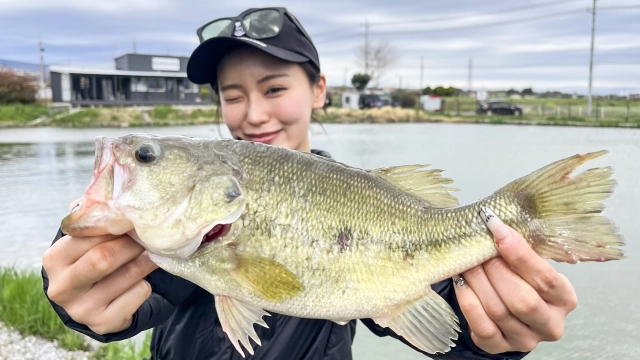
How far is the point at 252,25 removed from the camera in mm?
2617

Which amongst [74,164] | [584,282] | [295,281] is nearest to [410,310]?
[295,281]

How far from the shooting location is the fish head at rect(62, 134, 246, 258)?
1510mm

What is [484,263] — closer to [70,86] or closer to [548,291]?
[548,291]

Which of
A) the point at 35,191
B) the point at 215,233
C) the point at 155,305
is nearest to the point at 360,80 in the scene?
the point at 35,191

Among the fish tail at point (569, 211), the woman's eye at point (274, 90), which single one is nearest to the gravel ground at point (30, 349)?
the woman's eye at point (274, 90)

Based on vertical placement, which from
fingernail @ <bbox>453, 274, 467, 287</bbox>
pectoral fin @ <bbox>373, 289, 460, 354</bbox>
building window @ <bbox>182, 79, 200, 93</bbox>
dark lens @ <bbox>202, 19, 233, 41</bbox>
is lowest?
pectoral fin @ <bbox>373, 289, 460, 354</bbox>

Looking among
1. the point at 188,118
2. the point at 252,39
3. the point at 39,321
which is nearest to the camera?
the point at 252,39

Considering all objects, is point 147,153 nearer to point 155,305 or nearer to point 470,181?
point 155,305

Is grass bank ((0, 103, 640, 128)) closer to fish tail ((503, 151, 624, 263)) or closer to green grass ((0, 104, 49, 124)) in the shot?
green grass ((0, 104, 49, 124))

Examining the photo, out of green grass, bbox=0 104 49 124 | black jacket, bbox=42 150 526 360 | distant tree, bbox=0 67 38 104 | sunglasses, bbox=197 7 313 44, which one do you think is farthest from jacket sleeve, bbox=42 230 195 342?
distant tree, bbox=0 67 38 104

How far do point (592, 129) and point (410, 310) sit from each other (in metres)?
25.3

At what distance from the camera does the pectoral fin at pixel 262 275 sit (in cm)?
160

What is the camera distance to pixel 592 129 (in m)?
23.5

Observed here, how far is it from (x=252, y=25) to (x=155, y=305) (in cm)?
149
